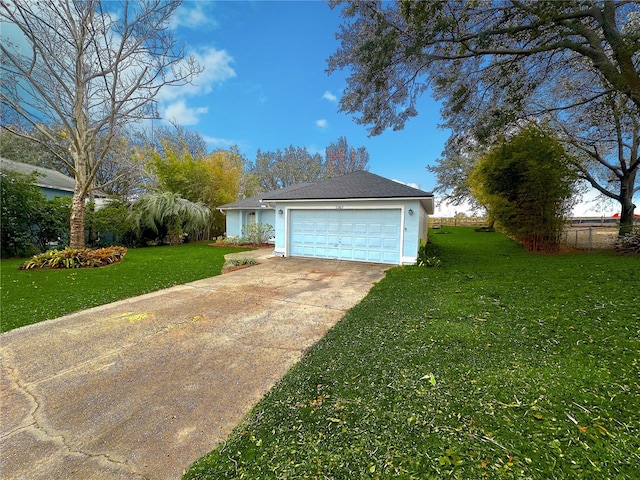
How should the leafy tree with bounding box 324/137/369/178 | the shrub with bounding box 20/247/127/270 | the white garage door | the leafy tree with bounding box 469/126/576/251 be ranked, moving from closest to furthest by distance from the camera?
the shrub with bounding box 20/247/127/270, the white garage door, the leafy tree with bounding box 469/126/576/251, the leafy tree with bounding box 324/137/369/178

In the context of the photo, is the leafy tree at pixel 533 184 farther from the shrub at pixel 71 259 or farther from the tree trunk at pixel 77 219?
the tree trunk at pixel 77 219

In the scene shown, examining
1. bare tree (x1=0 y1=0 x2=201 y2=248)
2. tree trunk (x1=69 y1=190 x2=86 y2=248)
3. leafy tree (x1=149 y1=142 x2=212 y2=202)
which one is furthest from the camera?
leafy tree (x1=149 y1=142 x2=212 y2=202)

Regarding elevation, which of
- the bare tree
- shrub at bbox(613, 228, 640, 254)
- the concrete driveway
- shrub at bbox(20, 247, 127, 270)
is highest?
→ the bare tree

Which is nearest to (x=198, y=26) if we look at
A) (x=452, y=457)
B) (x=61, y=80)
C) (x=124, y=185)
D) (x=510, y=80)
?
(x=61, y=80)

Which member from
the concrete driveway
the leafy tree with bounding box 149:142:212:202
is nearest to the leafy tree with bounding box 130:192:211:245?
the leafy tree with bounding box 149:142:212:202

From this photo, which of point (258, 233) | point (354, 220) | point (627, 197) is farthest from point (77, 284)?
point (627, 197)

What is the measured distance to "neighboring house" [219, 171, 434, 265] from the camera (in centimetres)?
888

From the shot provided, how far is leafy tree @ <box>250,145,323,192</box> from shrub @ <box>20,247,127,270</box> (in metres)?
22.8

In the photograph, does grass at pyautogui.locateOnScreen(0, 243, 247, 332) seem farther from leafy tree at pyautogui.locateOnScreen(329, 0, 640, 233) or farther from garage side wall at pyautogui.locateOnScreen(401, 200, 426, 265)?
leafy tree at pyautogui.locateOnScreen(329, 0, 640, 233)

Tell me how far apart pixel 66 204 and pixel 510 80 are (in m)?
15.5

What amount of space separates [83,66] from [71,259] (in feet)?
20.0

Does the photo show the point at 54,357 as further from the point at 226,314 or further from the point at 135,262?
the point at 135,262

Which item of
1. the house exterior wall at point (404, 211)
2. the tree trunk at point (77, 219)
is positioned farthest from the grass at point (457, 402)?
the tree trunk at point (77, 219)

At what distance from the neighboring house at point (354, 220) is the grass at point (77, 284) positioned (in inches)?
125
